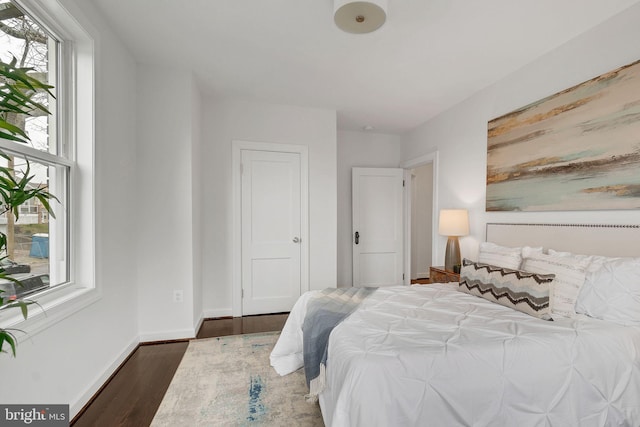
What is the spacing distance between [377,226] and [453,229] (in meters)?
1.56

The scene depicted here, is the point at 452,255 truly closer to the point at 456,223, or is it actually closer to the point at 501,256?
the point at 456,223

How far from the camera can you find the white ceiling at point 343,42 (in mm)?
1947

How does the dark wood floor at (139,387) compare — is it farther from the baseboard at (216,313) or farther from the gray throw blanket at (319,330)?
the gray throw blanket at (319,330)

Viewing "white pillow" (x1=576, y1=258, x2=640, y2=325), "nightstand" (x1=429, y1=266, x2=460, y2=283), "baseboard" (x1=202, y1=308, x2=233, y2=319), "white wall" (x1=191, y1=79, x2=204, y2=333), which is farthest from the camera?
"baseboard" (x1=202, y1=308, x2=233, y2=319)

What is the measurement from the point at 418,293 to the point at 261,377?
4.45ft

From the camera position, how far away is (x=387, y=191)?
4.64 metres

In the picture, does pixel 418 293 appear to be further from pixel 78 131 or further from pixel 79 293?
pixel 78 131

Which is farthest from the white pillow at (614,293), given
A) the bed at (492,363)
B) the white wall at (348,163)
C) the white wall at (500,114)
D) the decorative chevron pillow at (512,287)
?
the white wall at (348,163)

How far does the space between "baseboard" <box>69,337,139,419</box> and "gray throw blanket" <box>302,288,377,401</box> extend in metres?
1.42

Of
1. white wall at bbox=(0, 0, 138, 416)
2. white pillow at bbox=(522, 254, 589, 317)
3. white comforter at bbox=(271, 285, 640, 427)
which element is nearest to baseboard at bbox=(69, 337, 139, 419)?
white wall at bbox=(0, 0, 138, 416)

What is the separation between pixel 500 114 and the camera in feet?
9.51

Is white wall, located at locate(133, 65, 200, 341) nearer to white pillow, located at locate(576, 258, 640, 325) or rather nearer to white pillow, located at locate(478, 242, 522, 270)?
white pillow, located at locate(478, 242, 522, 270)

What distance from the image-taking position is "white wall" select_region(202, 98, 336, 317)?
3420 mm

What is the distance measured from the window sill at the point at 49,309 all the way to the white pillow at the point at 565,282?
9.28ft
